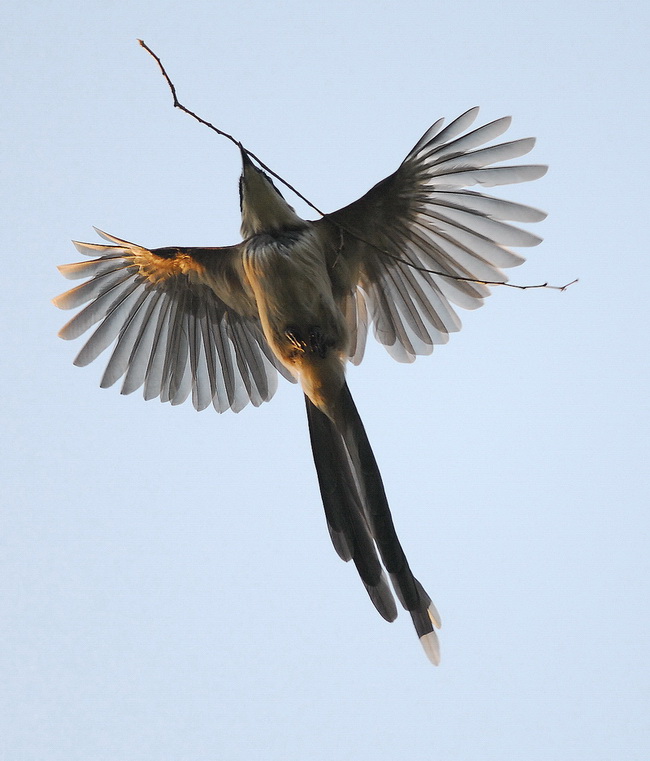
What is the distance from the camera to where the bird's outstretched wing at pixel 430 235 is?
3.61m

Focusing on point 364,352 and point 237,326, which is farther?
point 237,326

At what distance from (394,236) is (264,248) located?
0.64m

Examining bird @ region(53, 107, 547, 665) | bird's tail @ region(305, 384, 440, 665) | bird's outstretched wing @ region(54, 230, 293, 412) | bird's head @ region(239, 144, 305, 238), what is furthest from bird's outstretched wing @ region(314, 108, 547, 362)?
bird's outstretched wing @ region(54, 230, 293, 412)

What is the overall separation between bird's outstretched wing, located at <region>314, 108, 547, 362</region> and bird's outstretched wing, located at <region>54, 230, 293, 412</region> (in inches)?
23.0

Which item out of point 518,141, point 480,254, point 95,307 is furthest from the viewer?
point 95,307

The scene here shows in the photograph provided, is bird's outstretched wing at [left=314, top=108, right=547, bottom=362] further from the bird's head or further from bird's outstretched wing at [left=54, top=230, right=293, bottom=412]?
bird's outstretched wing at [left=54, top=230, right=293, bottom=412]

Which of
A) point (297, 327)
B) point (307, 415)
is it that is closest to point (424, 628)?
point (307, 415)

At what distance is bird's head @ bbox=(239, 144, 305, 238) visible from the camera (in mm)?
3678

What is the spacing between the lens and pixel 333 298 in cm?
371

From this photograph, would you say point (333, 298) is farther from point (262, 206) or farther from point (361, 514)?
point (361, 514)

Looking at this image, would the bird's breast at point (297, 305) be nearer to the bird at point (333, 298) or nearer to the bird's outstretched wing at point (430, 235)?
the bird at point (333, 298)

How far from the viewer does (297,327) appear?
353cm

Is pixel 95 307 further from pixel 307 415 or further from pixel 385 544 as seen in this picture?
pixel 385 544

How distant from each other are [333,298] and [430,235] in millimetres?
547
